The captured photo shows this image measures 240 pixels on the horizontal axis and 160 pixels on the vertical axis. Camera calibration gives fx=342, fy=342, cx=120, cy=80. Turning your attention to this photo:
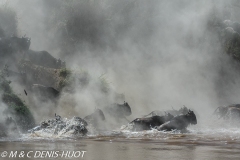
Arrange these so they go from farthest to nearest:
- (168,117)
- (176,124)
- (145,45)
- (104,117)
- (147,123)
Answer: (145,45), (104,117), (168,117), (147,123), (176,124)

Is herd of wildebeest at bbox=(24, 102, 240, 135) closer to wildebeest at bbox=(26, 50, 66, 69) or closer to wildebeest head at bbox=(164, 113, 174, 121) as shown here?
wildebeest head at bbox=(164, 113, 174, 121)

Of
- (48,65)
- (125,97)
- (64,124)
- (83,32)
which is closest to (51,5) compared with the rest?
(83,32)

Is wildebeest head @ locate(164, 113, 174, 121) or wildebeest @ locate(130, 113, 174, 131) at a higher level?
wildebeest head @ locate(164, 113, 174, 121)

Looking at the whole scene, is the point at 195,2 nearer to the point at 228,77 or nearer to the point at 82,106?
the point at 228,77

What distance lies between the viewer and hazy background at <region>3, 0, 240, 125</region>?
A: 3309 centimetres

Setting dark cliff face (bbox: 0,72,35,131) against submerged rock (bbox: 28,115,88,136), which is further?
dark cliff face (bbox: 0,72,35,131)

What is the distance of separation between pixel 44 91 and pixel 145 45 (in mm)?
17665

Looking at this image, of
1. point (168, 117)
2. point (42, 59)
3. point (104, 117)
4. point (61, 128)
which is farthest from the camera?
point (42, 59)

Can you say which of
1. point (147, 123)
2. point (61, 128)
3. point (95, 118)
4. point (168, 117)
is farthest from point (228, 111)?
point (61, 128)

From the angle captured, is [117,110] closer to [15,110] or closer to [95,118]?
[95,118]

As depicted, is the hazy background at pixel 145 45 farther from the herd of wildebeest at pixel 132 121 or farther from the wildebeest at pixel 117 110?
the herd of wildebeest at pixel 132 121

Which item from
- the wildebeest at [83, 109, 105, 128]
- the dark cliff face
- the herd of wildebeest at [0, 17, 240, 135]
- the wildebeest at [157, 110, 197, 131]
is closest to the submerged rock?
the herd of wildebeest at [0, 17, 240, 135]

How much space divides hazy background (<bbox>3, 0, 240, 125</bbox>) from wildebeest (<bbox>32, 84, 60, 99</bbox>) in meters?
9.15

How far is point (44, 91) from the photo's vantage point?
22.5 metres
